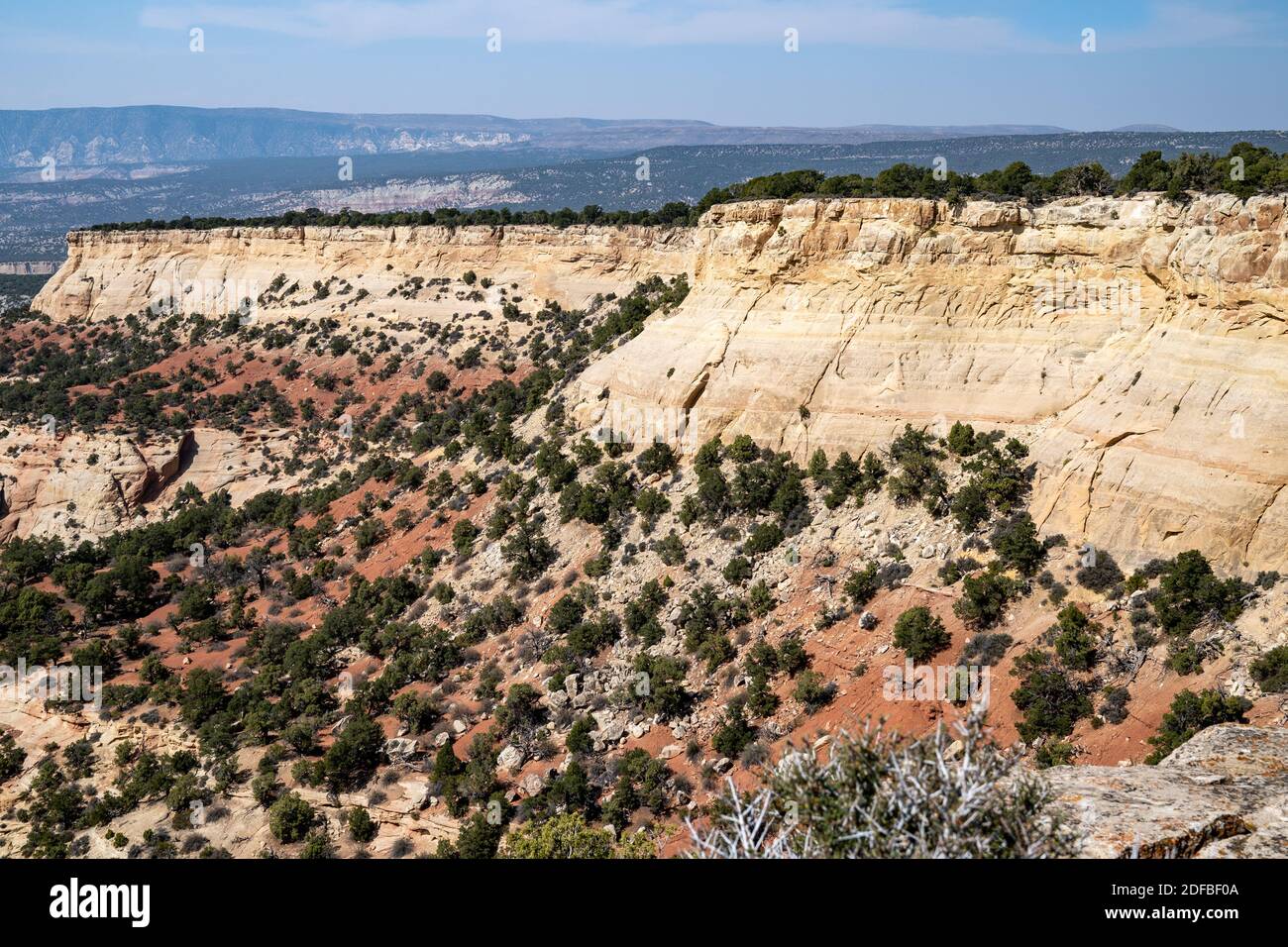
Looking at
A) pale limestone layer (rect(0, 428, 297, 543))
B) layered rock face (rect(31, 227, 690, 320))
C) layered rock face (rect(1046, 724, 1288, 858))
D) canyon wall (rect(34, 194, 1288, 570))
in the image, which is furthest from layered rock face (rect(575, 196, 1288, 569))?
pale limestone layer (rect(0, 428, 297, 543))

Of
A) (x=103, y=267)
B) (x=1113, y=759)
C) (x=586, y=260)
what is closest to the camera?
(x=1113, y=759)

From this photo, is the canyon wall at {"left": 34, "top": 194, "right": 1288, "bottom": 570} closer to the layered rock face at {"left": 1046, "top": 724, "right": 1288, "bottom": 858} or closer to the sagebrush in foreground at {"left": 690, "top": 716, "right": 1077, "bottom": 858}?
the layered rock face at {"left": 1046, "top": 724, "right": 1288, "bottom": 858}

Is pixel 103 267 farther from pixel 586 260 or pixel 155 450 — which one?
pixel 586 260

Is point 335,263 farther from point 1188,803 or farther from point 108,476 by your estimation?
point 1188,803

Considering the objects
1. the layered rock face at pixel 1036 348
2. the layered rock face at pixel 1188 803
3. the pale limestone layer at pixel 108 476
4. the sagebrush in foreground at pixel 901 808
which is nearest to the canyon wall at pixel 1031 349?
the layered rock face at pixel 1036 348

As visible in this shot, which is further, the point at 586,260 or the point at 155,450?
the point at 586,260

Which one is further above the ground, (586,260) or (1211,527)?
(586,260)

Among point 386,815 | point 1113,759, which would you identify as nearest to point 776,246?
point 1113,759

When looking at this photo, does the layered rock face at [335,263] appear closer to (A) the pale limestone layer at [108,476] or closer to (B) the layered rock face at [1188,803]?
(A) the pale limestone layer at [108,476]
